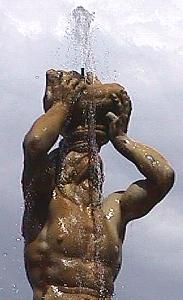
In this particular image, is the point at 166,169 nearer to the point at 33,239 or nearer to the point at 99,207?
the point at 99,207

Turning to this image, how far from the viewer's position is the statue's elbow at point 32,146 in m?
9.79

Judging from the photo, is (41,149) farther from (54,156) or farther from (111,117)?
(111,117)

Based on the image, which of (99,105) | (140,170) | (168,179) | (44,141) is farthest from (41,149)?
(168,179)

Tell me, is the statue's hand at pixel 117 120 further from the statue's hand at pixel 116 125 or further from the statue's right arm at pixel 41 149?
the statue's right arm at pixel 41 149

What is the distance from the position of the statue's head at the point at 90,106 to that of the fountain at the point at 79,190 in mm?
10

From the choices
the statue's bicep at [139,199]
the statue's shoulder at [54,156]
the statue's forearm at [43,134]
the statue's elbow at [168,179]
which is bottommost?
the statue's bicep at [139,199]

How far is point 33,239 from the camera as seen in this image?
10.2 metres

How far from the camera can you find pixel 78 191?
34.3 ft

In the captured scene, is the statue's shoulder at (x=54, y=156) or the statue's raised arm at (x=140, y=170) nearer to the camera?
the statue's shoulder at (x=54, y=156)

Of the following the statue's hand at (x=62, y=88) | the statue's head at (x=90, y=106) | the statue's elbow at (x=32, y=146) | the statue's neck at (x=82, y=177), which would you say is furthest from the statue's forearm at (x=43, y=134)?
the statue's neck at (x=82, y=177)

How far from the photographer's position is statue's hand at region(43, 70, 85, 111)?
10.4 metres

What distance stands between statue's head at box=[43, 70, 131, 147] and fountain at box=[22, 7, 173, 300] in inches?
0.4

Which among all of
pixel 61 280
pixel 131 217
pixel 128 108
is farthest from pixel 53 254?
pixel 128 108

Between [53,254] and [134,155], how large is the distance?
1341mm
